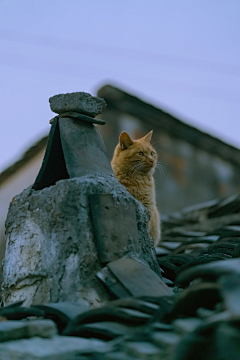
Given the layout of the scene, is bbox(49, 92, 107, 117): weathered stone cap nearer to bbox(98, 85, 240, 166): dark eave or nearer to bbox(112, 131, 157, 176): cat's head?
bbox(112, 131, 157, 176): cat's head

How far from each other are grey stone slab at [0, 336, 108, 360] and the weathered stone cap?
1582mm

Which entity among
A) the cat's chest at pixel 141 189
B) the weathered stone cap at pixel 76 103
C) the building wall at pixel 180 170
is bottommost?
the building wall at pixel 180 170

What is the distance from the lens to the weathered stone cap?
107 inches

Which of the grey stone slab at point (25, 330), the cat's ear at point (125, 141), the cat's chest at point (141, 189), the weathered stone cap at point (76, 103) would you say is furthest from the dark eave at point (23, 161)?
the grey stone slab at point (25, 330)

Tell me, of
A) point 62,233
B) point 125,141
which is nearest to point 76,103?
point 62,233

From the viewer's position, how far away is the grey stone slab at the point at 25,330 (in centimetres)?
158

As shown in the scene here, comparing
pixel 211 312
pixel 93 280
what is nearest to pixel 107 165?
pixel 93 280

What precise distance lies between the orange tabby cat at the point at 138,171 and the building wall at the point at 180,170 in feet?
18.2

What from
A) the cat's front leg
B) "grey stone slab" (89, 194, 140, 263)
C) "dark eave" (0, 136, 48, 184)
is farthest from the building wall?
"grey stone slab" (89, 194, 140, 263)

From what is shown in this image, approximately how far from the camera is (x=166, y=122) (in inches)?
460

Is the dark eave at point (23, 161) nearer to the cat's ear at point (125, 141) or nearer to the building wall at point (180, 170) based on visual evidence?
the building wall at point (180, 170)

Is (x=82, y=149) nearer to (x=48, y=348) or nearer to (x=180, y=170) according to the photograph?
(x=48, y=348)

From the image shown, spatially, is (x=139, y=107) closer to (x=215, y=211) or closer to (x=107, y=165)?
(x=215, y=211)

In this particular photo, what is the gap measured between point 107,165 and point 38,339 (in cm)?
135
